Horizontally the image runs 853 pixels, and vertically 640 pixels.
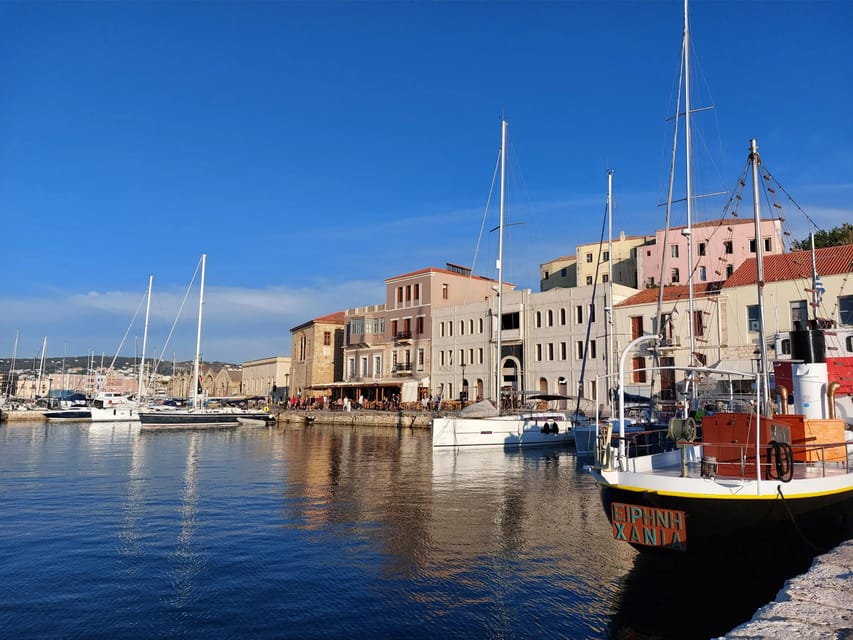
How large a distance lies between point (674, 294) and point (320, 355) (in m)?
43.0

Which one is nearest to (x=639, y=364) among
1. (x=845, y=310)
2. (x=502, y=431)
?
(x=845, y=310)

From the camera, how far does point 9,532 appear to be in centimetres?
1412

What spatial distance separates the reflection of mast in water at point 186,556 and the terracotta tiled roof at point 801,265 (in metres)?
37.0

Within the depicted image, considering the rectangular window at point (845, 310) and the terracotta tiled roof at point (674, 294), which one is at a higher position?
the terracotta tiled roof at point (674, 294)

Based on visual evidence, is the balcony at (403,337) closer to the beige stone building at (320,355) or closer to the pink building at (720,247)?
the beige stone building at (320,355)

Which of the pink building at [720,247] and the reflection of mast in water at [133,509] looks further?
the pink building at [720,247]

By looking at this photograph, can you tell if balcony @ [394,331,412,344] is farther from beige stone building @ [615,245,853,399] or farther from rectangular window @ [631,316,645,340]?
rectangular window @ [631,316,645,340]

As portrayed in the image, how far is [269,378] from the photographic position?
296 feet

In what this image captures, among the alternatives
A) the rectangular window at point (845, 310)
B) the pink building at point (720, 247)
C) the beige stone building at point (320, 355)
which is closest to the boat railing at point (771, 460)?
the rectangular window at point (845, 310)

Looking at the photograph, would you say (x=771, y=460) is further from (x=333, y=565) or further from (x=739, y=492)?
(x=333, y=565)

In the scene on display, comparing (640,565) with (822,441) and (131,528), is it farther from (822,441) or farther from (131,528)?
(131,528)

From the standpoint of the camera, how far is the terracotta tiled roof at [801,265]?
40.2 metres

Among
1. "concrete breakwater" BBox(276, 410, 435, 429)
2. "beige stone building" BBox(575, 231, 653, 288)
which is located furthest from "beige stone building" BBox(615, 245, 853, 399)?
"concrete breakwater" BBox(276, 410, 435, 429)

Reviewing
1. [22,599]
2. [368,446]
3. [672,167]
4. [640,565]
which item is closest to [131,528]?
[22,599]
